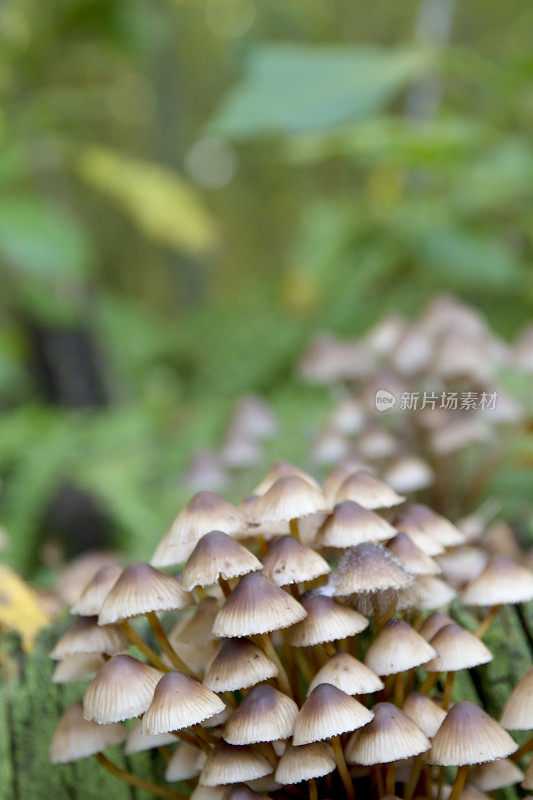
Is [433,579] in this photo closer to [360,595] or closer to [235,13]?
[360,595]

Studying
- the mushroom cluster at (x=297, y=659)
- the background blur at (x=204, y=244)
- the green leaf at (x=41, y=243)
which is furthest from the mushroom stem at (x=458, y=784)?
the green leaf at (x=41, y=243)

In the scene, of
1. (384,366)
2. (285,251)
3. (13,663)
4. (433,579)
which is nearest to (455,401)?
(384,366)

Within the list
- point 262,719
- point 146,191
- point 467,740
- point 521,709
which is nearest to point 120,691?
point 262,719

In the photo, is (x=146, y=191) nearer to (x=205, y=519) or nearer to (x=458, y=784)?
(x=205, y=519)

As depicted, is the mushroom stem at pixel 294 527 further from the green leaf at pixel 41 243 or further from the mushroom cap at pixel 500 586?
the green leaf at pixel 41 243

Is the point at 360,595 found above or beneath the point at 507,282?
beneath

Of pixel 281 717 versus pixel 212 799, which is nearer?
pixel 281 717
